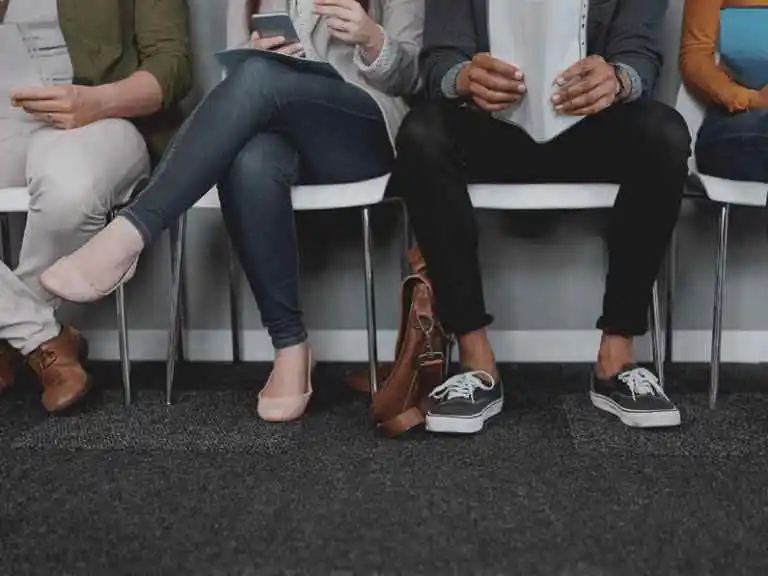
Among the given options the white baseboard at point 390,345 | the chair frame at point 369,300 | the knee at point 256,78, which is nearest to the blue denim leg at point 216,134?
the knee at point 256,78

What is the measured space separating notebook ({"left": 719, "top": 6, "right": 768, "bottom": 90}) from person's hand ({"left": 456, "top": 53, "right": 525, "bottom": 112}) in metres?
0.45

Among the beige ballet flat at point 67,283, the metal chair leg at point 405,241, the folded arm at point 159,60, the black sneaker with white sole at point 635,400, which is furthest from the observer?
the metal chair leg at point 405,241

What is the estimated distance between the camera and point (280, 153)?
1.63 metres

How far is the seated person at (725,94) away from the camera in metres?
1.64

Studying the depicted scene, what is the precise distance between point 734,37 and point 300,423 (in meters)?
1.03

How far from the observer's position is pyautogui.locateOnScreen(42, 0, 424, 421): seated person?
1535 mm

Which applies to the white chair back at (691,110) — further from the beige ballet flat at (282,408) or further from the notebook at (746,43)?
the beige ballet flat at (282,408)

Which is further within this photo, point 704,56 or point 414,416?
point 704,56

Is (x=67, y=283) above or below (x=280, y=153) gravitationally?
below

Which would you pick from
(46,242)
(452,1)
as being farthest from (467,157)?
(46,242)

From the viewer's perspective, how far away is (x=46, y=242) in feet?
5.53

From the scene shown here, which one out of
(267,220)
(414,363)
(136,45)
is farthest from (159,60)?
(414,363)

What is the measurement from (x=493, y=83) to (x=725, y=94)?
1.48 feet

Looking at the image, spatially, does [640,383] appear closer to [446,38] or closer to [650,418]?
[650,418]
